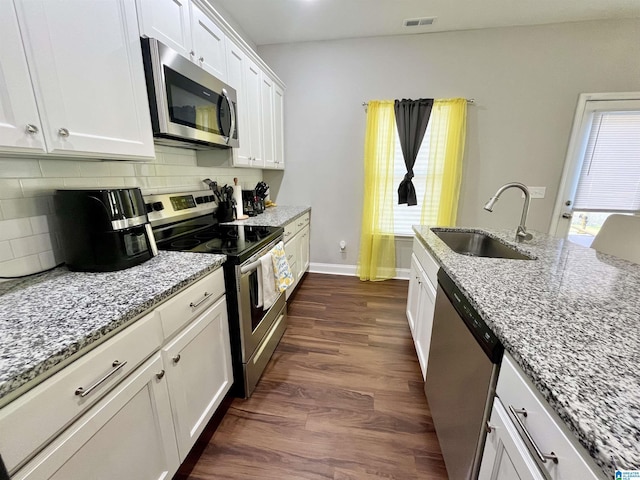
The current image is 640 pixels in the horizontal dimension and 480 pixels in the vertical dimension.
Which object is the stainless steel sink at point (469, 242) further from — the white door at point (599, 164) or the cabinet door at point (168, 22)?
the cabinet door at point (168, 22)

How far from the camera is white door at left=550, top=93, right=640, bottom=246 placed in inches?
107

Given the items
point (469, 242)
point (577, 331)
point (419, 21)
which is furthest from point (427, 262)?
point (419, 21)

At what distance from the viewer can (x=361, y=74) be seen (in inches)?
118

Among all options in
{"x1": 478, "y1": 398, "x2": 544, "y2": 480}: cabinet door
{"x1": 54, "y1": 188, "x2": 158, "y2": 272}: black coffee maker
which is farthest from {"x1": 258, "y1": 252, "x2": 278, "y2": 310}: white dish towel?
{"x1": 478, "y1": 398, "x2": 544, "y2": 480}: cabinet door

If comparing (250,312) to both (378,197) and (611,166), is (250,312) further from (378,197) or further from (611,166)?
(611,166)

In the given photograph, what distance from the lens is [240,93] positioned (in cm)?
217

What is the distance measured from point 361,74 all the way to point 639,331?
123 inches

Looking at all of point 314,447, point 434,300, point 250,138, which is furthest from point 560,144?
point 314,447

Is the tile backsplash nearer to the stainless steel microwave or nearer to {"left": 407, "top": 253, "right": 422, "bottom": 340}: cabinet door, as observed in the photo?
the stainless steel microwave

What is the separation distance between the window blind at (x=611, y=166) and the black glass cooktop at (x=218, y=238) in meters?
3.38

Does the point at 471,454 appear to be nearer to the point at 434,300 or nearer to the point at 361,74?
the point at 434,300

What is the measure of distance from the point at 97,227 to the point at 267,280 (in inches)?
34.8

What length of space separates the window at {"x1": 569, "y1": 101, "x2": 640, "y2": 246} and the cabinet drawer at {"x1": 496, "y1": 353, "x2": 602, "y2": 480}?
10.9 ft

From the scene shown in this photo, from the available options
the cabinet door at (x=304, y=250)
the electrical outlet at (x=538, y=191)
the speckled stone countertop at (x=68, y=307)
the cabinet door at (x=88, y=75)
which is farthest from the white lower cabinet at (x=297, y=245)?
the electrical outlet at (x=538, y=191)
